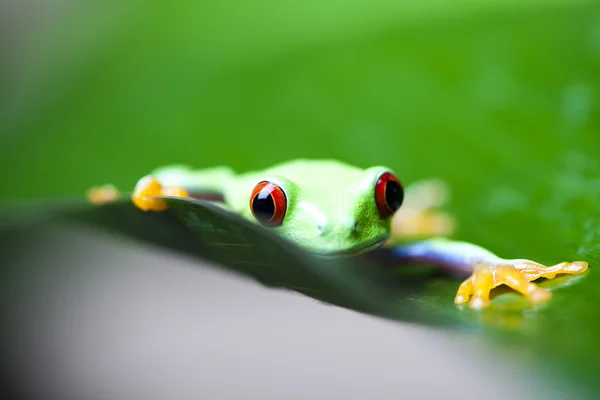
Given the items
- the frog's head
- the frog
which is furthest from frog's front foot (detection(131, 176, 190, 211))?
the frog's head

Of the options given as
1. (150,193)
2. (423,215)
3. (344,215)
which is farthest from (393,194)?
(423,215)

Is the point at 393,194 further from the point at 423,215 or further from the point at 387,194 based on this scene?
the point at 423,215

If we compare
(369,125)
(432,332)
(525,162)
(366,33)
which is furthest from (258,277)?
(366,33)

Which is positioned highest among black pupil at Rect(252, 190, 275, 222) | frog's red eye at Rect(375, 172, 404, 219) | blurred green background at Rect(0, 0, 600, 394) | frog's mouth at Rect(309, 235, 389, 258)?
blurred green background at Rect(0, 0, 600, 394)

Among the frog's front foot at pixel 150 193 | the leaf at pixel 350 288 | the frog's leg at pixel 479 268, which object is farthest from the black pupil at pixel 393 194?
the frog's front foot at pixel 150 193

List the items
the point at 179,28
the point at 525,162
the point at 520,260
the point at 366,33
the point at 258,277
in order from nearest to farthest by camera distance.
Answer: the point at 258,277 → the point at 520,260 → the point at 525,162 → the point at 366,33 → the point at 179,28

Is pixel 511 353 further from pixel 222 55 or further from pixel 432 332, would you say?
pixel 222 55

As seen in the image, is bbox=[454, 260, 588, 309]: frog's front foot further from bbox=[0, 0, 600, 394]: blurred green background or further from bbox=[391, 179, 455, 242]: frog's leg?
bbox=[391, 179, 455, 242]: frog's leg
